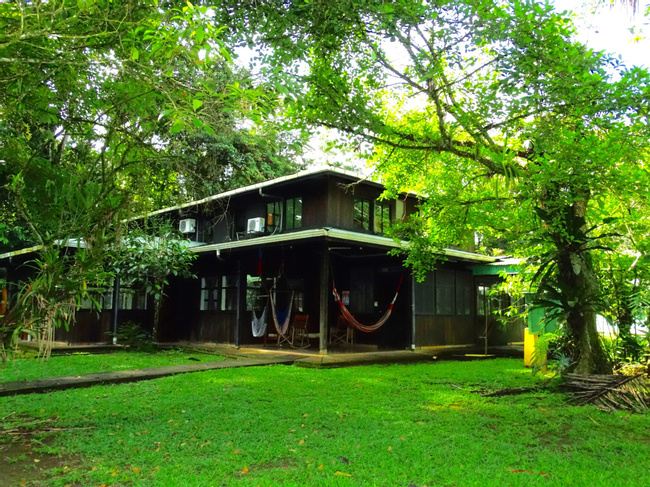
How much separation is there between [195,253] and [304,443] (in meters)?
9.14

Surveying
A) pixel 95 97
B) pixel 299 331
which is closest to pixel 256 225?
pixel 299 331

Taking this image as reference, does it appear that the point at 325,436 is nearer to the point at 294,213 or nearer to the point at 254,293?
the point at 294,213

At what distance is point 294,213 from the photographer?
42.2 ft

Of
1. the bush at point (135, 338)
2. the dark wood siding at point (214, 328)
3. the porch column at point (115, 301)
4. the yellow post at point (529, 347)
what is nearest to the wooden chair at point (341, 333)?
the dark wood siding at point (214, 328)

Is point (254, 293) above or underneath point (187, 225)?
underneath

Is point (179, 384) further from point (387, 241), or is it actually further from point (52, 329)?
point (387, 241)

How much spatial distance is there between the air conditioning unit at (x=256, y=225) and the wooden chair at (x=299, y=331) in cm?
237

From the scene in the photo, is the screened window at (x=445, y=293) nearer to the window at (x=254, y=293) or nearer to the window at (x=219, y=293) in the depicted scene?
the window at (x=254, y=293)

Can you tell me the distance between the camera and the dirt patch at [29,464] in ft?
11.4

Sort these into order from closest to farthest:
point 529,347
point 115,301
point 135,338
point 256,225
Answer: point 529,347 < point 135,338 < point 256,225 < point 115,301

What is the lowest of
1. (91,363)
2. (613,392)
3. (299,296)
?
(91,363)

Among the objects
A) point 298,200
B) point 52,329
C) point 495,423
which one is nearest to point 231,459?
point 52,329

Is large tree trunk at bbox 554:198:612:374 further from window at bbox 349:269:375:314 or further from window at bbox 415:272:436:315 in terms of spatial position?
window at bbox 349:269:375:314

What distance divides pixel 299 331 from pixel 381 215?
3661mm
